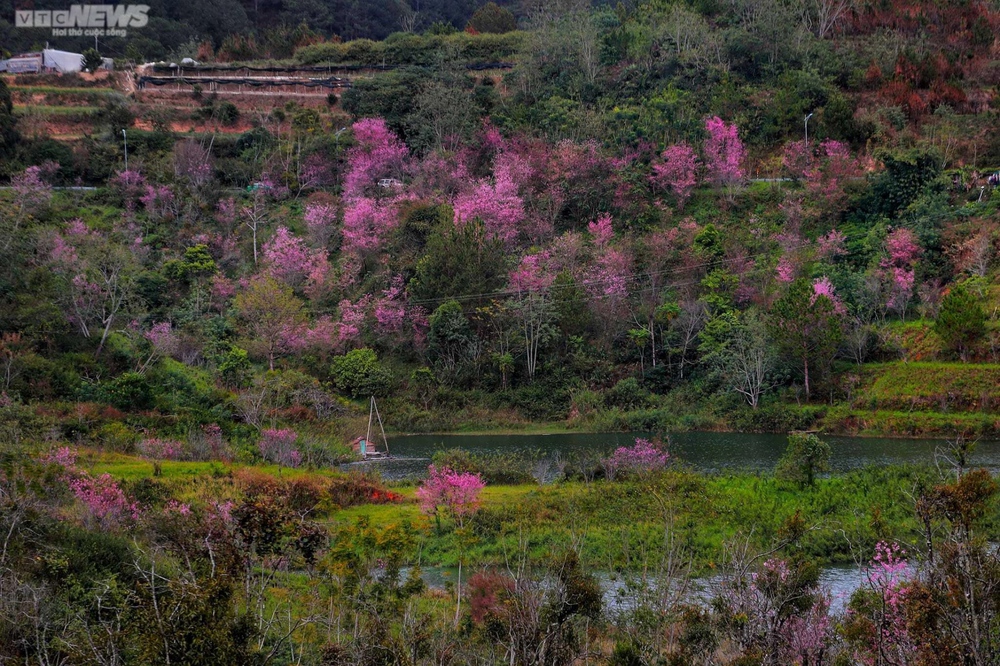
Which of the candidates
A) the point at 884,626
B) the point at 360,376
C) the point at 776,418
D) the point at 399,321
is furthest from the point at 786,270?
the point at 884,626

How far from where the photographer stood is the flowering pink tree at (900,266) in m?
40.0

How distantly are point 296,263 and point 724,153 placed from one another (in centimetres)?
2294

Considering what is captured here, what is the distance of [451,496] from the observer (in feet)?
78.9

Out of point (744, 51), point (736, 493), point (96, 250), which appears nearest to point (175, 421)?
point (96, 250)

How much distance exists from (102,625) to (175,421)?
70.7 feet

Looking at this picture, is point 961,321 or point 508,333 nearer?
point 961,321

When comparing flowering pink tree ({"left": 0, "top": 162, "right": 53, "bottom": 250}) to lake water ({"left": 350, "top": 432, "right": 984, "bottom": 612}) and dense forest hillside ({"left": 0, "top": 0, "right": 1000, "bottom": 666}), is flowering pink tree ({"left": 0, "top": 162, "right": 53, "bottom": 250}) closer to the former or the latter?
dense forest hillside ({"left": 0, "top": 0, "right": 1000, "bottom": 666})

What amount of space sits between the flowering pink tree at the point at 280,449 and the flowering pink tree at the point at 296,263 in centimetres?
1774

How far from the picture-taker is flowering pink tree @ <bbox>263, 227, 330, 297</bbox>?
157 feet

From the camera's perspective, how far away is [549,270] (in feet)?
149

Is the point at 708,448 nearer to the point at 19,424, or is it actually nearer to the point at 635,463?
the point at 635,463

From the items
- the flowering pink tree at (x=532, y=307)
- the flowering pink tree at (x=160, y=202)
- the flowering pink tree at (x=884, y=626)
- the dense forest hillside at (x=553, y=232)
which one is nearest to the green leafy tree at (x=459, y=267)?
the dense forest hillside at (x=553, y=232)

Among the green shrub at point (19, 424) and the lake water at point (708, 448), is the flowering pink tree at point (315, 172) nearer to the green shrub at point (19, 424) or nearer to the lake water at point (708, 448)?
the lake water at point (708, 448)
